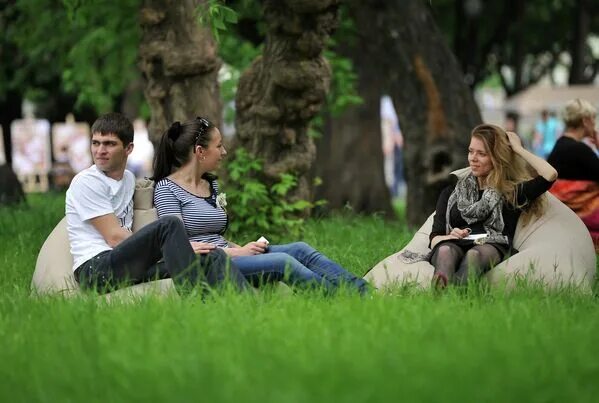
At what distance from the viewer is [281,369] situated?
19.5ft

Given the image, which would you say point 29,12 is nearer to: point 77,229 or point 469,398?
point 77,229

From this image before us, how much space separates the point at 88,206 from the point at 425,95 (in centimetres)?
946

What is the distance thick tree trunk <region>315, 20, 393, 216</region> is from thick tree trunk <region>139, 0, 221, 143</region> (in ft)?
27.0

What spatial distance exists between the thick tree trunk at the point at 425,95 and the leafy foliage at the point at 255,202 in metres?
4.08

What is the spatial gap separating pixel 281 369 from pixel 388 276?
3.29m

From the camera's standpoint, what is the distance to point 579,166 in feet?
42.4

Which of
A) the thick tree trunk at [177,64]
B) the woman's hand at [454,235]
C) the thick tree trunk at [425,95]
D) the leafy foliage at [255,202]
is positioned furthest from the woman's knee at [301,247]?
the thick tree trunk at [425,95]

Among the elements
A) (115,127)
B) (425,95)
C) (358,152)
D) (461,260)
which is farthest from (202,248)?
(358,152)

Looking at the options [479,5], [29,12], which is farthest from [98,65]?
[479,5]

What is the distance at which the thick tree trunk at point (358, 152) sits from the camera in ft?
74.2

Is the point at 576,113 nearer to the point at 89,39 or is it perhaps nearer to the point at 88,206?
the point at 88,206

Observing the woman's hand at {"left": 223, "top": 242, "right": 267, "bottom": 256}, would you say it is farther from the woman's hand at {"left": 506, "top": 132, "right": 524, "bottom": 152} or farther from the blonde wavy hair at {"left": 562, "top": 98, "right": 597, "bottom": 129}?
the blonde wavy hair at {"left": 562, "top": 98, "right": 597, "bottom": 129}

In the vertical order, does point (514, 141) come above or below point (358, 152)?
above

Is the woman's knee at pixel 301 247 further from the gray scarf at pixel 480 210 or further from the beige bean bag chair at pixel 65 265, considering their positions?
the beige bean bag chair at pixel 65 265
